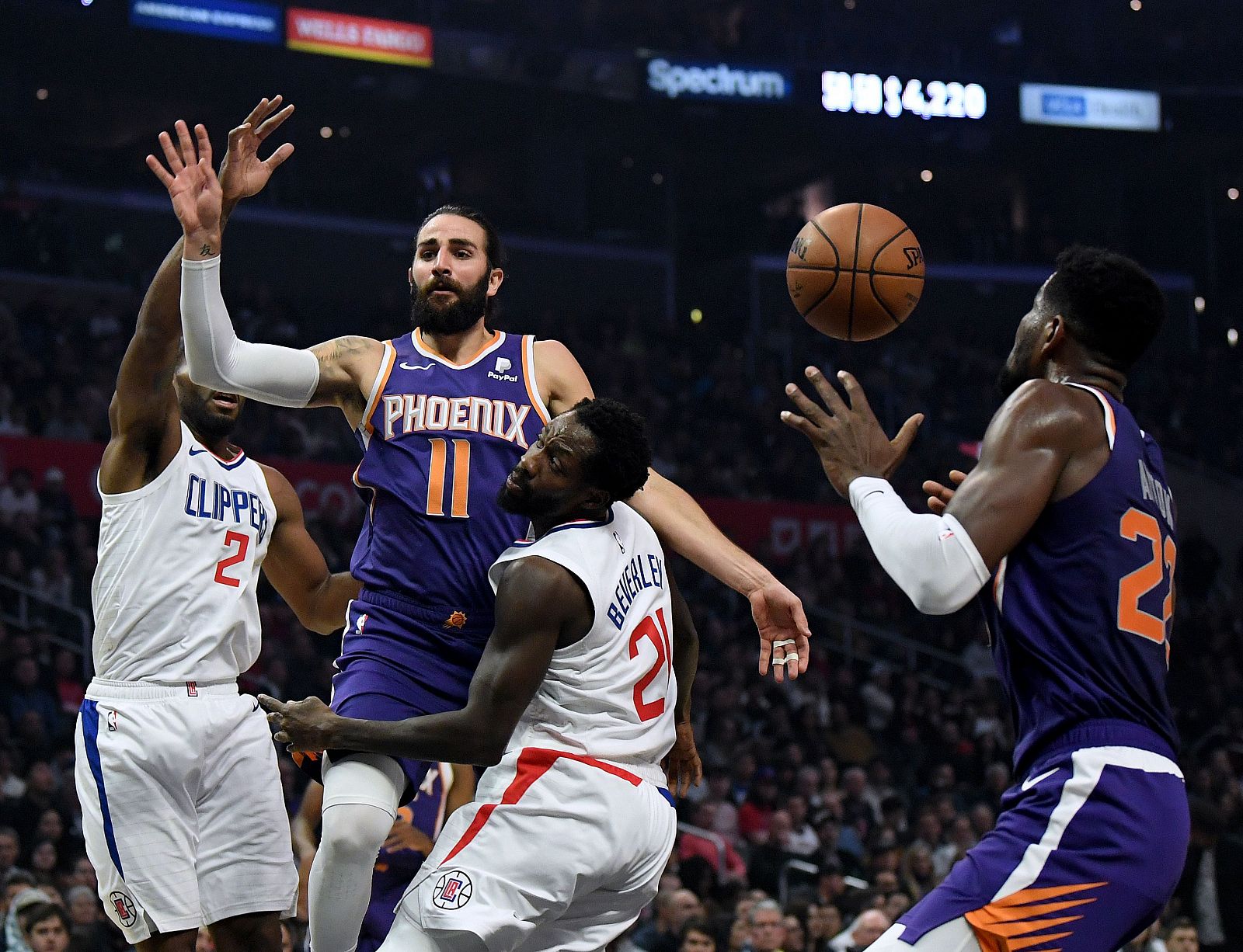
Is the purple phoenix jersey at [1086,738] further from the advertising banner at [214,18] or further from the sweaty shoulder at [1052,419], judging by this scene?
the advertising banner at [214,18]

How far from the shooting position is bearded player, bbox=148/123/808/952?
4.14 metres

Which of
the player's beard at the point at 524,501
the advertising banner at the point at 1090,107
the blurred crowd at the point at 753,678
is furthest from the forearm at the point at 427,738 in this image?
the advertising banner at the point at 1090,107

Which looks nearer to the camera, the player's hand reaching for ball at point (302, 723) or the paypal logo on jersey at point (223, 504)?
the player's hand reaching for ball at point (302, 723)

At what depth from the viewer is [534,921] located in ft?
12.7

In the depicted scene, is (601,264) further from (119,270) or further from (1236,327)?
(1236,327)

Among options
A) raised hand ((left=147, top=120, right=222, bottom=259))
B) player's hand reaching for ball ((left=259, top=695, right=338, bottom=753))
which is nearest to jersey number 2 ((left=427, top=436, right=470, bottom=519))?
player's hand reaching for ball ((left=259, top=695, right=338, bottom=753))

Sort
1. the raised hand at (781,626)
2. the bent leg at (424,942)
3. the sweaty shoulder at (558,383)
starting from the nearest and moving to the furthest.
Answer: the bent leg at (424,942) → the raised hand at (781,626) → the sweaty shoulder at (558,383)

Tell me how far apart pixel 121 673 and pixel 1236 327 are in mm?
25024

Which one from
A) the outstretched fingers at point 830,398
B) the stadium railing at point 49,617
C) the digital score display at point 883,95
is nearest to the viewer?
the outstretched fingers at point 830,398

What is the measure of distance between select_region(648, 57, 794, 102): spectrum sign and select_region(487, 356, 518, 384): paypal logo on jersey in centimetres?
2064

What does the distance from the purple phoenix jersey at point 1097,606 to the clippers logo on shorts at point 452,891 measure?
1405mm

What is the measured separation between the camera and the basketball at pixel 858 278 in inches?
189

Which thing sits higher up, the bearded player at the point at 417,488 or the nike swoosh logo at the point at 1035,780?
the bearded player at the point at 417,488

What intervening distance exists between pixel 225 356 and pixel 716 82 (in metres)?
21.6
